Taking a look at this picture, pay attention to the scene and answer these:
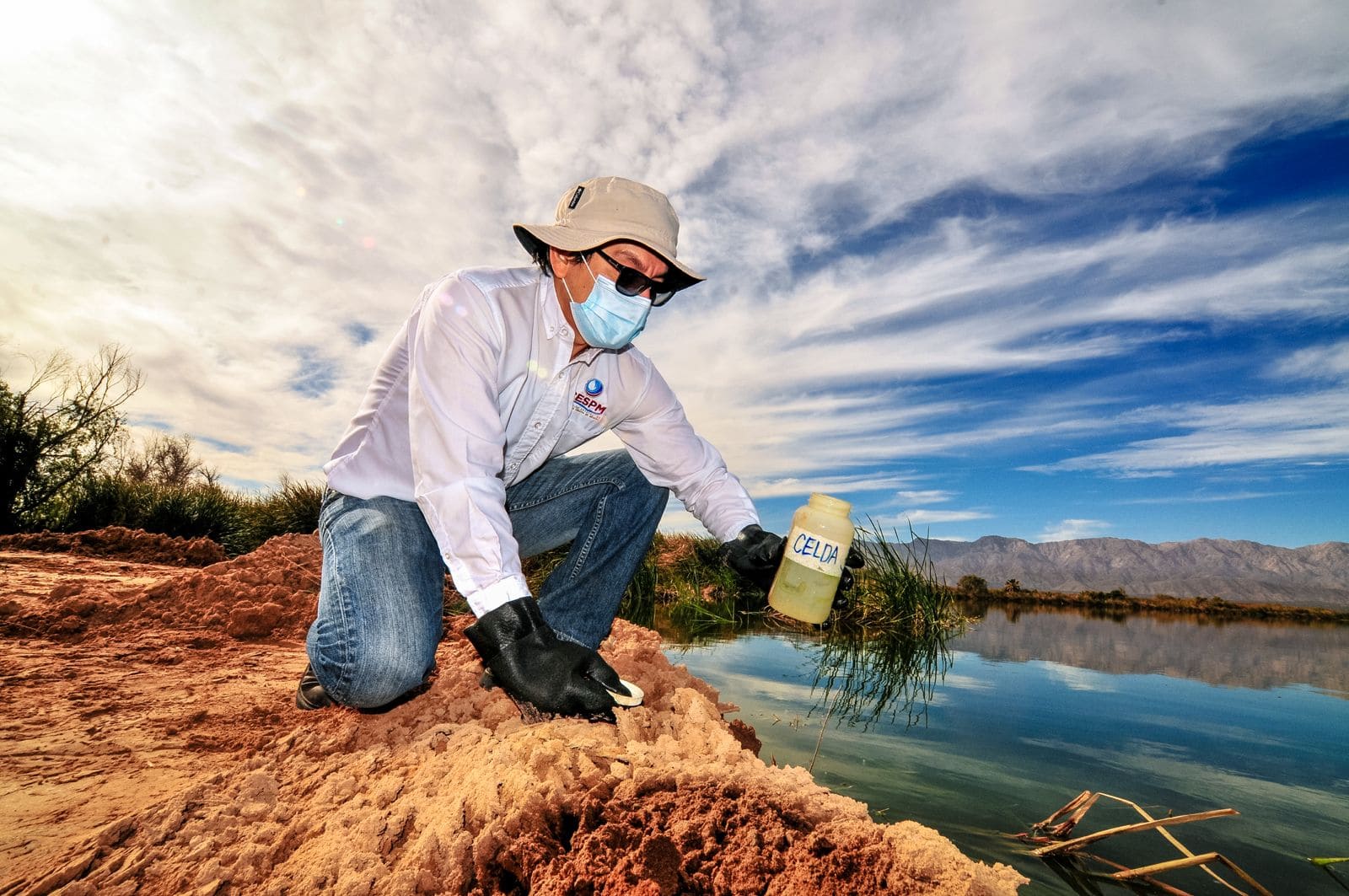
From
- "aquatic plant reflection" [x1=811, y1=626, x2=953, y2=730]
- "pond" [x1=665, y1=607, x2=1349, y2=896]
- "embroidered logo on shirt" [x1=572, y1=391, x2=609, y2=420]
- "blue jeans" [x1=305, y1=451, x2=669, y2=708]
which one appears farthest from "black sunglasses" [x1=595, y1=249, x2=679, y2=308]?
"aquatic plant reflection" [x1=811, y1=626, x2=953, y2=730]

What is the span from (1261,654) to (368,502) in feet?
25.5

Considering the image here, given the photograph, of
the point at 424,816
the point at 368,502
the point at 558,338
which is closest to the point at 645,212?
the point at 558,338

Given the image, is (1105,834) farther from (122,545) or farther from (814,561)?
(122,545)

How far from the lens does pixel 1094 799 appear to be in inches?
73.5

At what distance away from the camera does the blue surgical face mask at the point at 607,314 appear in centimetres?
254

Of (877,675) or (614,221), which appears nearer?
(614,221)

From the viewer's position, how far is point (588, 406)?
285cm

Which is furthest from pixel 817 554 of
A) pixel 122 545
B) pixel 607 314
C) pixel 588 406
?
pixel 122 545

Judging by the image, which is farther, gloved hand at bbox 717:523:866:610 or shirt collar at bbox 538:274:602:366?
gloved hand at bbox 717:523:866:610

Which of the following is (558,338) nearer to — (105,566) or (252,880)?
(252,880)

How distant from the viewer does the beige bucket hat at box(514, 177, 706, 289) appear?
2.39m

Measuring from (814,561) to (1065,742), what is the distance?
4.12 ft

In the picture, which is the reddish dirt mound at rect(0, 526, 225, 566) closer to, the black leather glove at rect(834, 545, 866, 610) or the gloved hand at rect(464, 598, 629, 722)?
the gloved hand at rect(464, 598, 629, 722)

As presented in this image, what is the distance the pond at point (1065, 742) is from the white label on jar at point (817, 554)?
2.18 feet
